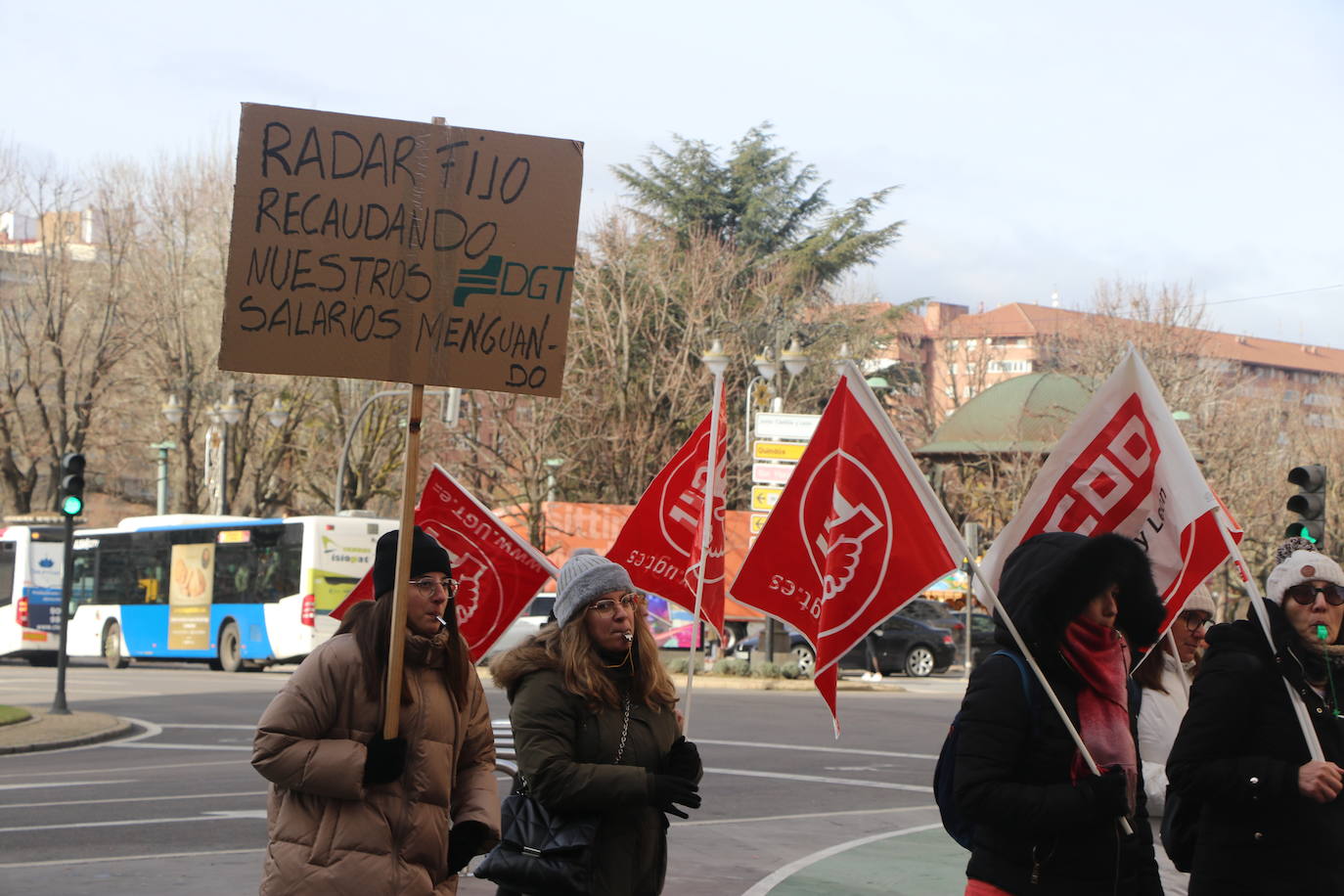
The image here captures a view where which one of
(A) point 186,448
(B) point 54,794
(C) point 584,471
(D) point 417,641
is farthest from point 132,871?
(A) point 186,448

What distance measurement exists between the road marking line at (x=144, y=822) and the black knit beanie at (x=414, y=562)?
296 inches

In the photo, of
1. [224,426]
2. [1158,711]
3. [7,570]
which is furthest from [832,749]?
[224,426]

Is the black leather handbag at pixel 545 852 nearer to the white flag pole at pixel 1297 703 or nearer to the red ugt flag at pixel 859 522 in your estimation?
the red ugt flag at pixel 859 522

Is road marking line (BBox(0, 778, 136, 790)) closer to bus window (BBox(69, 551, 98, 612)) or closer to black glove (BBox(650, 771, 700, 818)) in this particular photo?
black glove (BBox(650, 771, 700, 818))

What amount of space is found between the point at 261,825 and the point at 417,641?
24.5 ft

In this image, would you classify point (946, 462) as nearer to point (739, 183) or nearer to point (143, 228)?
point (739, 183)

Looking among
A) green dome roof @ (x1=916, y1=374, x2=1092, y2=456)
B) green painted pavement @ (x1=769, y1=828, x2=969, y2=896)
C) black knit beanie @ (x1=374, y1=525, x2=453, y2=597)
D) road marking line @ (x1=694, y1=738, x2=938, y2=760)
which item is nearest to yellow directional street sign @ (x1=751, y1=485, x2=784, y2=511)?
road marking line @ (x1=694, y1=738, x2=938, y2=760)

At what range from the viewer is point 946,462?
51000 mm

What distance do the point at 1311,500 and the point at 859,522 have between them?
33.4 feet

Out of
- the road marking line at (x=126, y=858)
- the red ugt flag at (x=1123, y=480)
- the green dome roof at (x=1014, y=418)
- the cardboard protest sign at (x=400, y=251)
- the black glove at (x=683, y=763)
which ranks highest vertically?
the green dome roof at (x=1014, y=418)

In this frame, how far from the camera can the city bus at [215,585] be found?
3212cm

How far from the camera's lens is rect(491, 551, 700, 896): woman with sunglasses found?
4633 millimetres

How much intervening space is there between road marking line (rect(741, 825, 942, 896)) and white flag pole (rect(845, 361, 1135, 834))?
13.7ft

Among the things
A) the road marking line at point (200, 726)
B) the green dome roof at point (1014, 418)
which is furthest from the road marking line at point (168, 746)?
the green dome roof at point (1014, 418)
